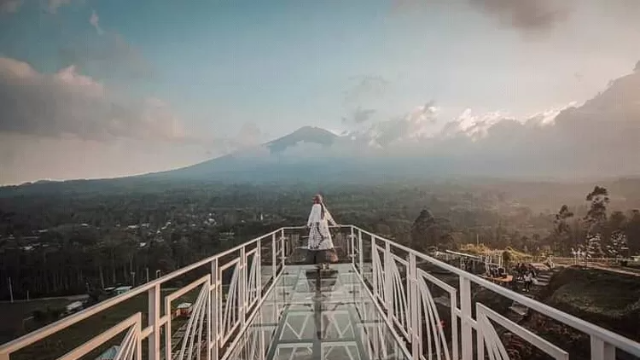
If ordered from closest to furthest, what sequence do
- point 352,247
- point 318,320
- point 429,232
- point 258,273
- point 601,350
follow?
point 601,350 → point 318,320 → point 258,273 → point 352,247 → point 429,232

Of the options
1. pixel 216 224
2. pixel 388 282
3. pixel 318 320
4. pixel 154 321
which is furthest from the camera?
pixel 216 224

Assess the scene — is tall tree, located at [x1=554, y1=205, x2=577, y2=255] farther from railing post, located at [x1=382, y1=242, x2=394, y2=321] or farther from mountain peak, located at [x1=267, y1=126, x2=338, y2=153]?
railing post, located at [x1=382, y1=242, x2=394, y2=321]

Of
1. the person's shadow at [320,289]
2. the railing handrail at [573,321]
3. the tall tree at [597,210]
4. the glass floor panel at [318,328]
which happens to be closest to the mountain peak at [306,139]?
the tall tree at [597,210]

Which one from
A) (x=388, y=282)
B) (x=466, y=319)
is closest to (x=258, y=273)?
(x=388, y=282)

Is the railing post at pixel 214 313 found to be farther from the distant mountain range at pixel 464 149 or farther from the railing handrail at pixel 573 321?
the distant mountain range at pixel 464 149

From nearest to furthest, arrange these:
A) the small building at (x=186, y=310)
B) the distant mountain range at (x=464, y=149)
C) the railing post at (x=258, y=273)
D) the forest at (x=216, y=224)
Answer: the small building at (x=186, y=310) < the railing post at (x=258, y=273) < the forest at (x=216, y=224) < the distant mountain range at (x=464, y=149)

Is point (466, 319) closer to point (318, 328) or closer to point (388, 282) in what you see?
point (388, 282)
